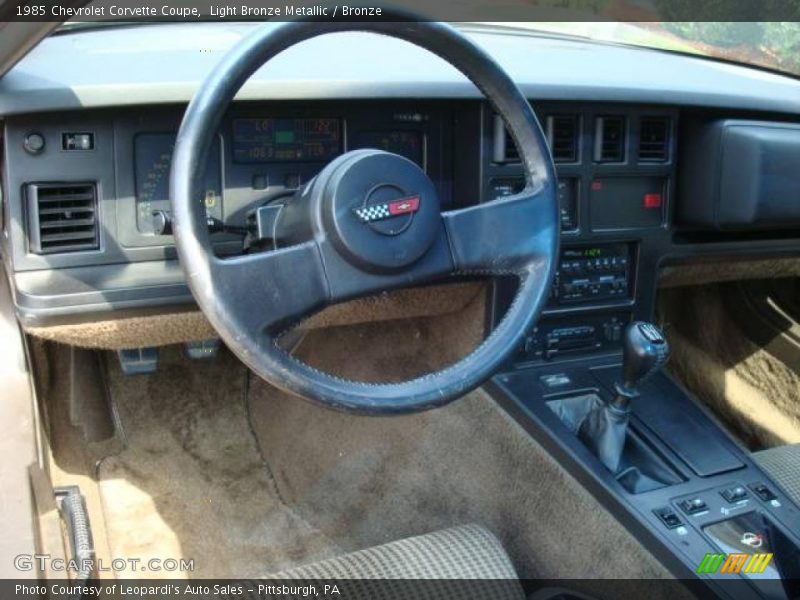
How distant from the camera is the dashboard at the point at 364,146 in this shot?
1557 mm

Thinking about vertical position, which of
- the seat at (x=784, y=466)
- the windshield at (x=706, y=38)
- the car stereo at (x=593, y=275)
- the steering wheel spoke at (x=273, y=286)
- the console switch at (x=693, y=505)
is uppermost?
the windshield at (x=706, y=38)

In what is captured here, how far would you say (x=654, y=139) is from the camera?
6.54 ft

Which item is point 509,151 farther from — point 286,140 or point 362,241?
point 362,241

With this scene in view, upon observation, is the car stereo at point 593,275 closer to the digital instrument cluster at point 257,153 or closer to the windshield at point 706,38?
the digital instrument cluster at point 257,153

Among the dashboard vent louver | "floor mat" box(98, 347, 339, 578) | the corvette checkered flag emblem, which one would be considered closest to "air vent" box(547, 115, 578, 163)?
the dashboard vent louver

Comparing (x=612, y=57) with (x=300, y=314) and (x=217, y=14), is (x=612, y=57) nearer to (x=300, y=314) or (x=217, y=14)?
(x=217, y=14)

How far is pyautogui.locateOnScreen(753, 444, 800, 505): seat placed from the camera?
1.91 meters

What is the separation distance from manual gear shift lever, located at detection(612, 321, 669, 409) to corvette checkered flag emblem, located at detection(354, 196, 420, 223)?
59cm

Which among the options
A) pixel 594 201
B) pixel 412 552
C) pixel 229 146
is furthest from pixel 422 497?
pixel 229 146

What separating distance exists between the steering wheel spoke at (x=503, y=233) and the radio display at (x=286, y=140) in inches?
17.2

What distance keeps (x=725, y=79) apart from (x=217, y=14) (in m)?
1.23

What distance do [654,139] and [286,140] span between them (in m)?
0.83

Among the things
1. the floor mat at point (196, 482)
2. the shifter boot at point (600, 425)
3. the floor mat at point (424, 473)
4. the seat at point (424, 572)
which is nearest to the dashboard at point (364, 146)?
the shifter boot at point (600, 425)

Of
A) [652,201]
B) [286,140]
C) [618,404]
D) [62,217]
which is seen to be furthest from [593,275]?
[62,217]
